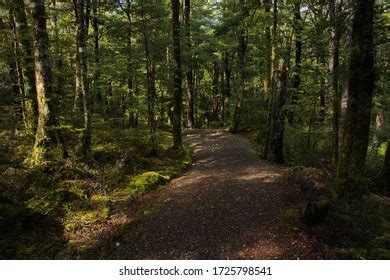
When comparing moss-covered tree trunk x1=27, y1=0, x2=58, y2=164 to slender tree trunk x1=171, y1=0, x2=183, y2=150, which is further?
slender tree trunk x1=171, y1=0, x2=183, y2=150

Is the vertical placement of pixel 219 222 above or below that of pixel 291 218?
below

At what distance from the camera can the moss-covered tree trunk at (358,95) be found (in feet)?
23.1

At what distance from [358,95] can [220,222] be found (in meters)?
4.35

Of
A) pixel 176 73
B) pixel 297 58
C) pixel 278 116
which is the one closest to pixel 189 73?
pixel 297 58

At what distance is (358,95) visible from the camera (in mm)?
7352

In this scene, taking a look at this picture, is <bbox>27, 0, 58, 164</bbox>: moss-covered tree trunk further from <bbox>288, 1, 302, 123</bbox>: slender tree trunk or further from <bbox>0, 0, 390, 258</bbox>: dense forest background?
<bbox>288, 1, 302, 123</bbox>: slender tree trunk

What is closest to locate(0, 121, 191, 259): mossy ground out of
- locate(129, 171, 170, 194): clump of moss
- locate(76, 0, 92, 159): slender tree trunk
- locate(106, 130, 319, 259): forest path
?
locate(129, 171, 170, 194): clump of moss

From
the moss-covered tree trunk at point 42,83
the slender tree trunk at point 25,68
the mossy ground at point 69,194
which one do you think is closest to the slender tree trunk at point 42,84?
the moss-covered tree trunk at point 42,83

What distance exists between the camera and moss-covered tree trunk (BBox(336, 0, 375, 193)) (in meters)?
7.04

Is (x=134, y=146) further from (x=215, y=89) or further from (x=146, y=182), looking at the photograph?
(x=215, y=89)

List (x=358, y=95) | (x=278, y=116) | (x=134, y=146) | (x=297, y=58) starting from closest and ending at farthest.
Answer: (x=358, y=95) → (x=134, y=146) → (x=278, y=116) → (x=297, y=58)

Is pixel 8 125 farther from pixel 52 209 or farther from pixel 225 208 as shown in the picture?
pixel 225 208

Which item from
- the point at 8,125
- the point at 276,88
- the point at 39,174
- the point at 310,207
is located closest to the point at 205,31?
the point at 276,88

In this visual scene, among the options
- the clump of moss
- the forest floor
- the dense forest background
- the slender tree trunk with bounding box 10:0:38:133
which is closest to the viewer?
the forest floor
